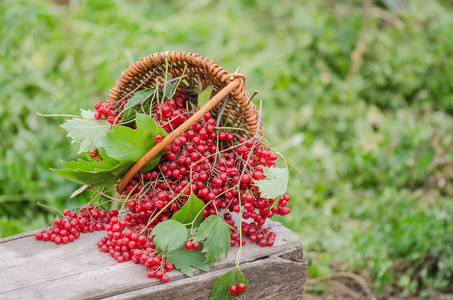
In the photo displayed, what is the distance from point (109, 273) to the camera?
1.17 m

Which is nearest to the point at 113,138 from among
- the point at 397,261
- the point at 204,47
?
the point at 397,261

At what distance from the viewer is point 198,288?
118cm

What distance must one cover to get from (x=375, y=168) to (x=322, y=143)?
1.49 ft

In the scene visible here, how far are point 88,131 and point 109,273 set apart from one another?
44cm

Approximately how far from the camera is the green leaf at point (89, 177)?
1212mm

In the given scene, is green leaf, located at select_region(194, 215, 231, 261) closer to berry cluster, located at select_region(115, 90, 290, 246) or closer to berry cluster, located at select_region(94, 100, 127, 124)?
berry cluster, located at select_region(115, 90, 290, 246)

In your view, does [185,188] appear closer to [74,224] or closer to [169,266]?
[169,266]

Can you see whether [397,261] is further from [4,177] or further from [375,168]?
[4,177]

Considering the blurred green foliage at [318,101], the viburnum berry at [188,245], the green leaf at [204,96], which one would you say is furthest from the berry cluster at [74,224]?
the blurred green foliage at [318,101]

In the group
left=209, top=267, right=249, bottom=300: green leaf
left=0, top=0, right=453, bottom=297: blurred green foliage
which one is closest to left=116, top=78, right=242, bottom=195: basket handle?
left=209, top=267, right=249, bottom=300: green leaf

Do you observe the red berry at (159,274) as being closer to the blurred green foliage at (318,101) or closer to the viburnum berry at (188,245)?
the viburnum berry at (188,245)

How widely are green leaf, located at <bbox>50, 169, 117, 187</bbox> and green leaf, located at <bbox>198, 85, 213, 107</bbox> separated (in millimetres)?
357

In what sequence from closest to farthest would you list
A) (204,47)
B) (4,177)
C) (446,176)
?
1. (4,177)
2. (446,176)
3. (204,47)

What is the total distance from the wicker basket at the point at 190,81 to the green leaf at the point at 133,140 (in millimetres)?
25
